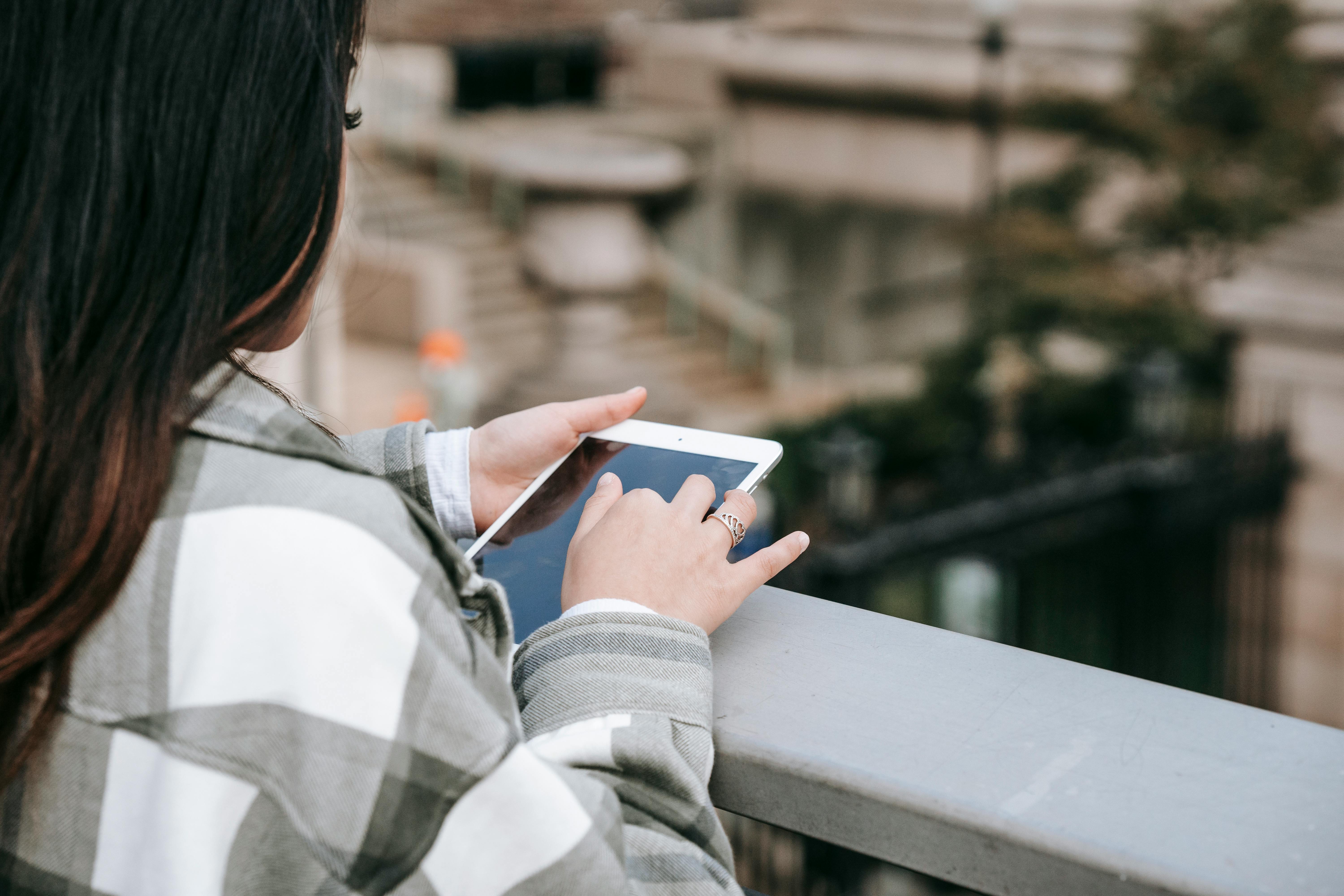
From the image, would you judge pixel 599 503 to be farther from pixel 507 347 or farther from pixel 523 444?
pixel 507 347

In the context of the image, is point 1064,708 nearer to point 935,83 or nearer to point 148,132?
point 148,132

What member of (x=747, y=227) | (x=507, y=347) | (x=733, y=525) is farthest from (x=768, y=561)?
(x=747, y=227)

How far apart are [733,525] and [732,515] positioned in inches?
0.6

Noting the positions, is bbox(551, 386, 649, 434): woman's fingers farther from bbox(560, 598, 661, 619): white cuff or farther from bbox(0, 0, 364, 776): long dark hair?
bbox(0, 0, 364, 776): long dark hair

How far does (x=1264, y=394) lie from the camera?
948cm


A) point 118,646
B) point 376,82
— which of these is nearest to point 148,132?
point 118,646

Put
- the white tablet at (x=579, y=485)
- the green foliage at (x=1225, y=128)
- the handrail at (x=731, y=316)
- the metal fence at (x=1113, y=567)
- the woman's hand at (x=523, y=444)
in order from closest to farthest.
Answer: the white tablet at (x=579, y=485)
the woman's hand at (x=523, y=444)
the metal fence at (x=1113, y=567)
the green foliage at (x=1225, y=128)
the handrail at (x=731, y=316)

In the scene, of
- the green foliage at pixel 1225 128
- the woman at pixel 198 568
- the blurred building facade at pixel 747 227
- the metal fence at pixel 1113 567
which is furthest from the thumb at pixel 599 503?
the green foliage at pixel 1225 128

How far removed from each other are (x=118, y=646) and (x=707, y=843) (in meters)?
0.49

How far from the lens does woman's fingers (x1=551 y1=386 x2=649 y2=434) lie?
163 centimetres

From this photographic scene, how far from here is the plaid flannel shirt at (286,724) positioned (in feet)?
2.94

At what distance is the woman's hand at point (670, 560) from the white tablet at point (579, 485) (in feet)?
0.23

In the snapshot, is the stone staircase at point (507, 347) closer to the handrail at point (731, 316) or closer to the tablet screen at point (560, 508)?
the handrail at point (731, 316)

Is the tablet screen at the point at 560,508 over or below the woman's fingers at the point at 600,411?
below
